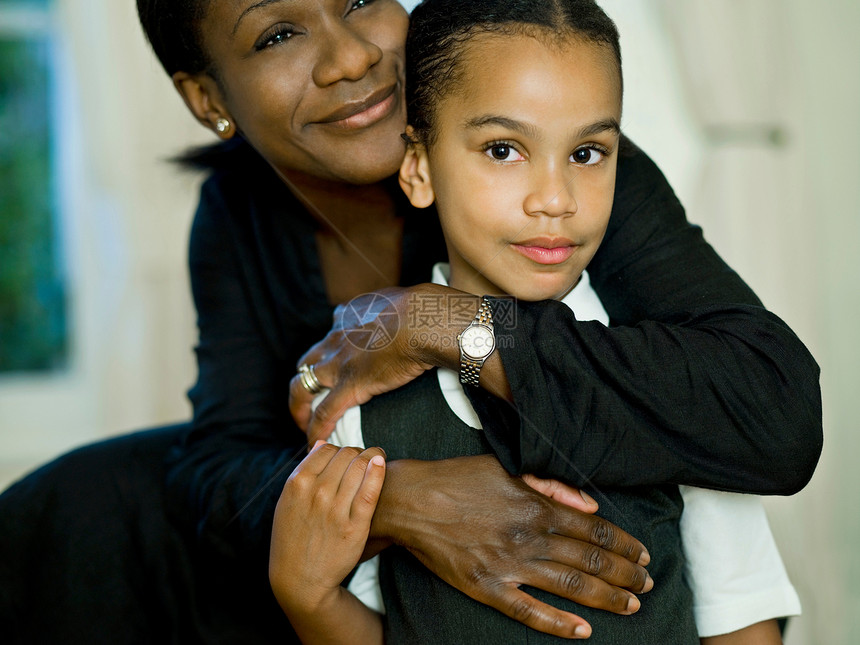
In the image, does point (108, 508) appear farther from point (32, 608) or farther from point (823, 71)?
point (823, 71)

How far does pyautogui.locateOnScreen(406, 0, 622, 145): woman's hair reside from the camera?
32.3 inches

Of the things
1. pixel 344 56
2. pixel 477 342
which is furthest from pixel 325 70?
pixel 477 342

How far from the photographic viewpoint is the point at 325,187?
1190 mm

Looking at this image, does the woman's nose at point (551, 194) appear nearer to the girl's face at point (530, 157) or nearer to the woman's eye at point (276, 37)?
the girl's face at point (530, 157)

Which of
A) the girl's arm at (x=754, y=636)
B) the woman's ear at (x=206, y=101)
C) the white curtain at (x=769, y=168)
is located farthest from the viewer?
the white curtain at (x=769, y=168)

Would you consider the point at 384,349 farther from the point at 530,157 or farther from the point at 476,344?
the point at 530,157

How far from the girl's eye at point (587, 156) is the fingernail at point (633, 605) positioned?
43cm

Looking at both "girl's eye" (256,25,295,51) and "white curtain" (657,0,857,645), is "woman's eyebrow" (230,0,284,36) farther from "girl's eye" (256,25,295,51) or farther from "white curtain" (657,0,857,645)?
"white curtain" (657,0,857,645)

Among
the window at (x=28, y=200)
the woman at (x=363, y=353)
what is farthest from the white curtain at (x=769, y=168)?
the window at (x=28, y=200)

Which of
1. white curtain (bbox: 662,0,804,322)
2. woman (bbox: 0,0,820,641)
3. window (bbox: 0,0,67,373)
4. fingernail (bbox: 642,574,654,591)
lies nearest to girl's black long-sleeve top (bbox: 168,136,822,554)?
woman (bbox: 0,0,820,641)

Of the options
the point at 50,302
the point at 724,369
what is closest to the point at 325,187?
the point at 724,369

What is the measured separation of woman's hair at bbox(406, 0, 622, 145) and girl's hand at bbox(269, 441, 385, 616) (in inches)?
14.0

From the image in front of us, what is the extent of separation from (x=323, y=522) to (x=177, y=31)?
2.18ft

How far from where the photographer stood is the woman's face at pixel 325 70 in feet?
3.26
